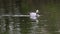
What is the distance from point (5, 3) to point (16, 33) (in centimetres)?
34

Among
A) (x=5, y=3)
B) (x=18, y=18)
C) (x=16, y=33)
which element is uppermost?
(x=5, y=3)

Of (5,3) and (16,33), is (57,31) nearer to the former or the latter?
(16,33)

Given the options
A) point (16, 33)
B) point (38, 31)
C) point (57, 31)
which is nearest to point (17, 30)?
point (16, 33)

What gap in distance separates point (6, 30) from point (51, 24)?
1.54 feet

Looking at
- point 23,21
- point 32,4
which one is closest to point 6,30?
point 23,21

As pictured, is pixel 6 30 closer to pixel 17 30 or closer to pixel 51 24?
pixel 17 30

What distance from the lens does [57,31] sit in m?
2.37

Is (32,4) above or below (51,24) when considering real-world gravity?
above

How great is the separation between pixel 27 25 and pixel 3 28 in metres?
0.25

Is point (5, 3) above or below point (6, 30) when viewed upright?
above

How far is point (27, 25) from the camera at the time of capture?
7.84 feet

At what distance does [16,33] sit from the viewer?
2373mm

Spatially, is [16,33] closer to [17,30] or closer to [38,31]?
[17,30]

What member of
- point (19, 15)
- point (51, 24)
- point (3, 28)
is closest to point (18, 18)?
point (19, 15)
